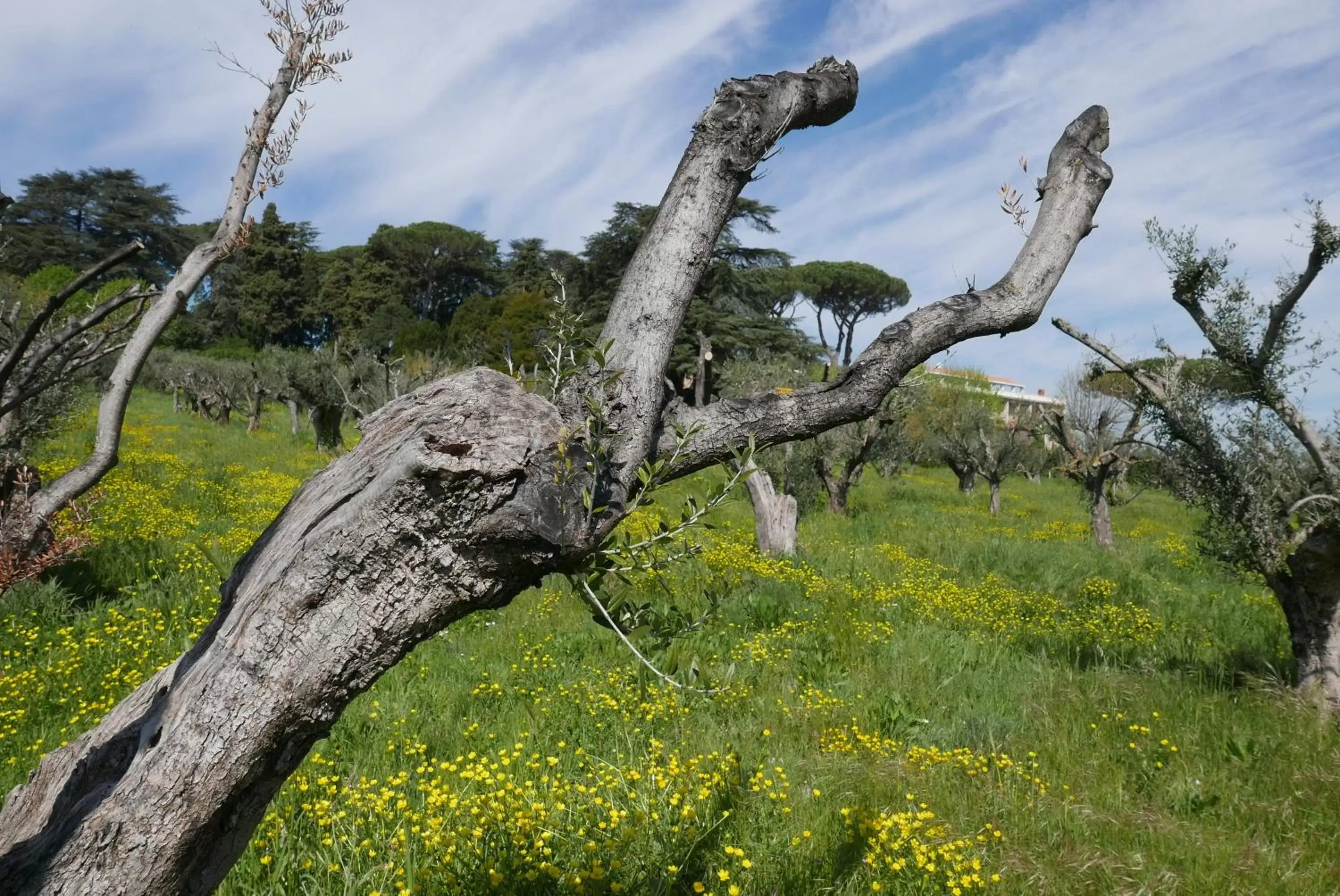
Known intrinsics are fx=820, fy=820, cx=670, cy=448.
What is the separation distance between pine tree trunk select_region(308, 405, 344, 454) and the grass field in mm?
16436

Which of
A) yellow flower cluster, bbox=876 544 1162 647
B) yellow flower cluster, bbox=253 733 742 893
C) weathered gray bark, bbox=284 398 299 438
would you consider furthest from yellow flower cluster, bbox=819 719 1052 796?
weathered gray bark, bbox=284 398 299 438

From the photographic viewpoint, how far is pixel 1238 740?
6.02m

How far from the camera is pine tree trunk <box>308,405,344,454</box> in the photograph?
26.9m

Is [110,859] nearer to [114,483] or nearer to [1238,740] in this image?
[1238,740]

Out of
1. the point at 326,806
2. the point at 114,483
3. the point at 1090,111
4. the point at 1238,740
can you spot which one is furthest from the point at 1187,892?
the point at 114,483

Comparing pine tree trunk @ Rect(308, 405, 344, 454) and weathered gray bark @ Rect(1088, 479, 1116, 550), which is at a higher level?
pine tree trunk @ Rect(308, 405, 344, 454)

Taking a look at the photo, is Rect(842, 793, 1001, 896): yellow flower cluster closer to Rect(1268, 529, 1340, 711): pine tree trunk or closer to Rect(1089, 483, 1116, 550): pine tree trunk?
Rect(1268, 529, 1340, 711): pine tree trunk

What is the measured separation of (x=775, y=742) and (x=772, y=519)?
785cm

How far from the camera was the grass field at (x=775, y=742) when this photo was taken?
4004 millimetres

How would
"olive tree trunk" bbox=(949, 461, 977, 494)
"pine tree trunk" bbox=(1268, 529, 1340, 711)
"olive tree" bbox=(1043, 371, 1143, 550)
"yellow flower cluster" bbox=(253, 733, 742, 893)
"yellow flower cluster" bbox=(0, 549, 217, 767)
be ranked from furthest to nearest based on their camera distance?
"olive tree trunk" bbox=(949, 461, 977, 494)
"olive tree" bbox=(1043, 371, 1143, 550)
"pine tree trunk" bbox=(1268, 529, 1340, 711)
"yellow flower cluster" bbox=(0, 549, 217, 767)
"yellow flower cluster" bbox=(253, 733, 742, 893)

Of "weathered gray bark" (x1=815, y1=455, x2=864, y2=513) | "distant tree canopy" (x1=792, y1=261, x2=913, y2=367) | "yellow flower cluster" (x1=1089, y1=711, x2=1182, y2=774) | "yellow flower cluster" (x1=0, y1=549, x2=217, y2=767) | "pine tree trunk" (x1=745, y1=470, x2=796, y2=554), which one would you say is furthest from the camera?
"distant tree canopy" (x1=792, y1=261, x2=913, y2=367)

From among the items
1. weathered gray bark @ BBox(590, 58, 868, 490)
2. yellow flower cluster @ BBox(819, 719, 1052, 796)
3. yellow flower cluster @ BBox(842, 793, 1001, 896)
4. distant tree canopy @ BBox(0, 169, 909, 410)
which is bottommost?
yellow flower cluster @ BBox(819, 719, 1052, 796)

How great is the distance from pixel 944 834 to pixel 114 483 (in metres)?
13.7

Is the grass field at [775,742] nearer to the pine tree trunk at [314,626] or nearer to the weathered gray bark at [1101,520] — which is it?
the pine tree trunk at [314,626]
